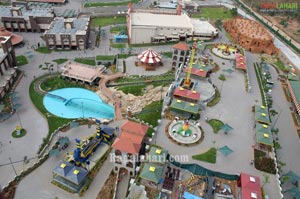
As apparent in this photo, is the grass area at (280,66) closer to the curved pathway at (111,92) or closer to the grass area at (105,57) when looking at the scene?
the curved pathway at (111,92)

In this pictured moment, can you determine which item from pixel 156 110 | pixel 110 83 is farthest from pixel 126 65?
pixel 156 110

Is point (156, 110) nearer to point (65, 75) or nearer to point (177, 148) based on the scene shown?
→ point (177, 148)

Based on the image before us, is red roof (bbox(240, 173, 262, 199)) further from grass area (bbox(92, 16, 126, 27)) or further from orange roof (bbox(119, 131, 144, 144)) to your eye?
grass area (bbox(92, 16, 126, 27))

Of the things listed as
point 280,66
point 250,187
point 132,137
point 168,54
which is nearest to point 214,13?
point 168,54

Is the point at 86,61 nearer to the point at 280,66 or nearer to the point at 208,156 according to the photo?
the point at 208,156

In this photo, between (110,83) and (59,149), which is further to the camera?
(110,83)

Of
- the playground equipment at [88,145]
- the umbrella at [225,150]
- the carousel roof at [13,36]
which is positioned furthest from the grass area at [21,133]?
the carousel roof at [13,36]
